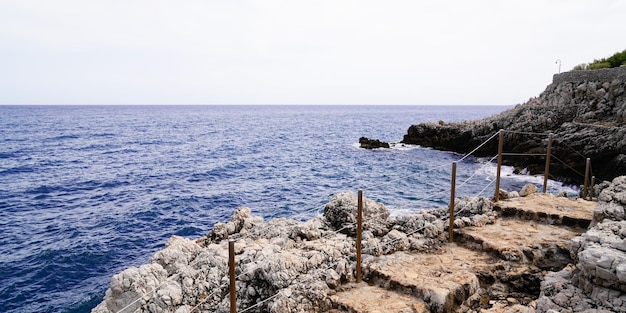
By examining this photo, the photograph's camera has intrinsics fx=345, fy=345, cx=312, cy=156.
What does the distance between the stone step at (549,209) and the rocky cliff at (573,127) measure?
1301 centimetres

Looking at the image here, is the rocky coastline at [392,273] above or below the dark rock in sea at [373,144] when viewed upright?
above

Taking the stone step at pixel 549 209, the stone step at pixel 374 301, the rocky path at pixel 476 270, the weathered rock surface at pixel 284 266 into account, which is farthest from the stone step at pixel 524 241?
the stone step at pixel 374 301

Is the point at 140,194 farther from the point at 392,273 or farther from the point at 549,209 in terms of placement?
the point at 549,209

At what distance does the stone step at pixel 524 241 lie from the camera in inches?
237

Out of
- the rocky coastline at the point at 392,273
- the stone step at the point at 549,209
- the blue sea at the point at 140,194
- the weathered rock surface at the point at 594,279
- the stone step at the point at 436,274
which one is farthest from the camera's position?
the blue sea at the point at 140,194

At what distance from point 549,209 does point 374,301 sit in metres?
5.33

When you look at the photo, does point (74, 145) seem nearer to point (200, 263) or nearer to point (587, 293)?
point (200, 263)

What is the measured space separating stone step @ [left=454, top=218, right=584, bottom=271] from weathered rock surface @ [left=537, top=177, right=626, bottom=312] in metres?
0.72

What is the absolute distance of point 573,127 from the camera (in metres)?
25.2

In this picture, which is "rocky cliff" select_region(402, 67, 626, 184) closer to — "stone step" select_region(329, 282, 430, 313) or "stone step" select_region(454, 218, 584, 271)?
"stone step" select_region(454, 218, 584, 271)

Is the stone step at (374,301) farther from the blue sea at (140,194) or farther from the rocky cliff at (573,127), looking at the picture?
the rocky cliff at (573,127)

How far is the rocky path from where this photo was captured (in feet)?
16.4

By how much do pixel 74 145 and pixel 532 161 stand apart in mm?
50887

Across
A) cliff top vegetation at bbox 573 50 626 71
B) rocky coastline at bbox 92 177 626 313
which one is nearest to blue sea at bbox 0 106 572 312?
rocky coastline at bbox 92 177 626 313
